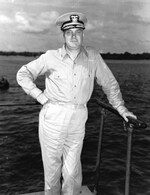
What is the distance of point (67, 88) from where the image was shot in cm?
280

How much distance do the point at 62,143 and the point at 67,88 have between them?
58 centimetres

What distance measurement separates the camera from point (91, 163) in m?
11.7

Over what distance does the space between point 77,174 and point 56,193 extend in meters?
0.35

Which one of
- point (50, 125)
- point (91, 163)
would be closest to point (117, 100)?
point (50, 125)

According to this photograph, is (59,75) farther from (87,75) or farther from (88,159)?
(88,159)

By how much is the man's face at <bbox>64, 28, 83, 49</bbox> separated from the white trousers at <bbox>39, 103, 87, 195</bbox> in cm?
63

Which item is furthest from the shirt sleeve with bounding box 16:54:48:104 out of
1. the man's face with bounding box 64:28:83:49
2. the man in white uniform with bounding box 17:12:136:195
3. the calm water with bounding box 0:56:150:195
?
the calm water with bounding box 0:56:150:195

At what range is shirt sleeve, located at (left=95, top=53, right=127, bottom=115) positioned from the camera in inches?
116

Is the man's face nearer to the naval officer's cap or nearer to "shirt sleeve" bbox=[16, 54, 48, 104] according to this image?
the naval officer's cap

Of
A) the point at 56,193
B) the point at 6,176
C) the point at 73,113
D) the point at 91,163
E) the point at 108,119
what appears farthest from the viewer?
the point at 108,119

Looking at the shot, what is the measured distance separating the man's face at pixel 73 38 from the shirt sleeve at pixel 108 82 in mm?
272

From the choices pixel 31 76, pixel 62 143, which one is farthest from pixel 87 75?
pixel 62 143

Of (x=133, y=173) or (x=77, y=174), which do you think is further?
(x=133, y=173)

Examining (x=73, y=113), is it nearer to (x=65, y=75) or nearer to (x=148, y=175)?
(x=65, y=75)
